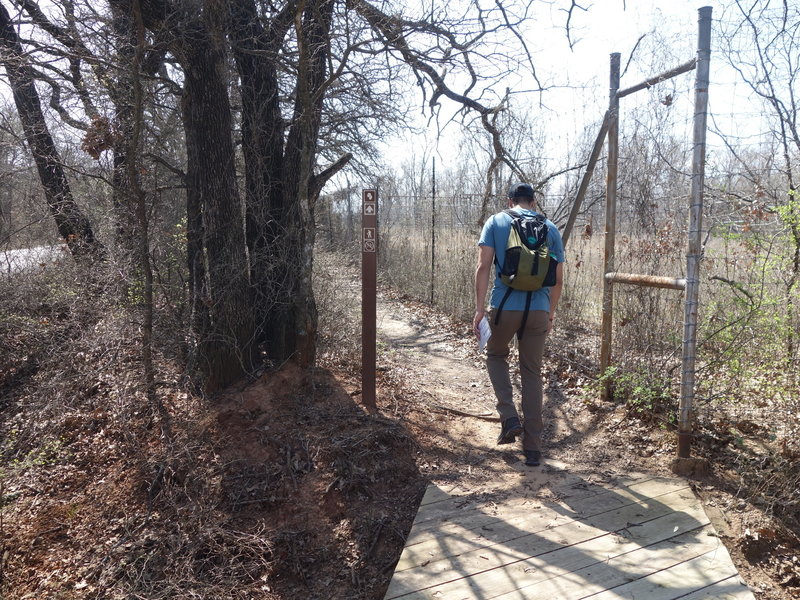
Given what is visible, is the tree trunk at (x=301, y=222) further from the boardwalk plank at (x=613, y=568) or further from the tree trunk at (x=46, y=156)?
the boardwalk plank at (x=613, y=568)

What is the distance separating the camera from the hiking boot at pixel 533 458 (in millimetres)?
4137

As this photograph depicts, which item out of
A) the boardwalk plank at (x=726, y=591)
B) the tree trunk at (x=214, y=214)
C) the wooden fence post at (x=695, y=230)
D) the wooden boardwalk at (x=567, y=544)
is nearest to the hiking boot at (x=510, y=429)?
the wooden boardwalk at (x=567, y=544)

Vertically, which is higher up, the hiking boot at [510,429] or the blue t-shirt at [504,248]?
the blue t-shirt at [504,248]

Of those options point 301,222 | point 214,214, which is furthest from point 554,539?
point 214,214

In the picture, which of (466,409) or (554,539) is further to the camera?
(466,409)

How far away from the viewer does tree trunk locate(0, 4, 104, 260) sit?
6.32 metres

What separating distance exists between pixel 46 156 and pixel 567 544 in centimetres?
678

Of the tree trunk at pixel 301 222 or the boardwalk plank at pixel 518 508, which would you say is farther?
the tree trunk at pixel 301 222

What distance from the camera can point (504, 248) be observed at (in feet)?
13.1

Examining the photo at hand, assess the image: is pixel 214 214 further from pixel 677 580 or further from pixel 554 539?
pixel 677 580

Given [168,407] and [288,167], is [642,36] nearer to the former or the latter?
[288,167]

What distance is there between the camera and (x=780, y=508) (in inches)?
133

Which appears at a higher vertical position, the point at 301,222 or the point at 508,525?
→ the point at 301,222

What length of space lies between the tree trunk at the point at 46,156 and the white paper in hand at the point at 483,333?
453cm
